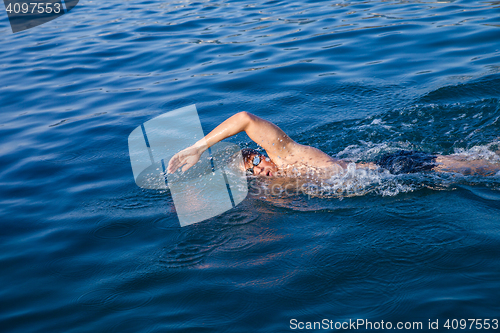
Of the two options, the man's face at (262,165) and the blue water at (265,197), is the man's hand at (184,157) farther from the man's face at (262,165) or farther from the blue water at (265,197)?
the man's face at (262,165)

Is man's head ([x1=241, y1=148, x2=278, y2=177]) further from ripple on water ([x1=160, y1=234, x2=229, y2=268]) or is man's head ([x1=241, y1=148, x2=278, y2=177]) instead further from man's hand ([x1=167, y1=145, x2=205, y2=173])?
ripple on water ([x1=160, y1=234, x2=229, y2=268])

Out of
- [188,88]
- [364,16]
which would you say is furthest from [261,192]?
[364,16]

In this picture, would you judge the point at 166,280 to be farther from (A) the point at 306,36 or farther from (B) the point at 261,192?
(A) the point at 306,36

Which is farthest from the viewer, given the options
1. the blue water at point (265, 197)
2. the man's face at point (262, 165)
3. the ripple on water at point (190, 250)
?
the man's face at point (262, 165)

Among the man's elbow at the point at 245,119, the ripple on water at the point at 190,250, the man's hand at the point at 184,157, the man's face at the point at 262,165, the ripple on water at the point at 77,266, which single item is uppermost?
the man's elbow at the point at 245,119

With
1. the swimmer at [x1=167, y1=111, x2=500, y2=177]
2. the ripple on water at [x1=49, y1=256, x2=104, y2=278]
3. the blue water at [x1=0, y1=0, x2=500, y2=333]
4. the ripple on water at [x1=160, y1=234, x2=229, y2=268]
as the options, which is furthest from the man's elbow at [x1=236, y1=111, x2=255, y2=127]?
the ripple on water at [x1=49, y1=256, x2=104, y2=278]

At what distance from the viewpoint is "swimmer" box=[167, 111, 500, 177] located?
429 centimetres

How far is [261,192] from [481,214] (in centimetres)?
206

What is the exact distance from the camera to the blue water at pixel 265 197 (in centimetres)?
320

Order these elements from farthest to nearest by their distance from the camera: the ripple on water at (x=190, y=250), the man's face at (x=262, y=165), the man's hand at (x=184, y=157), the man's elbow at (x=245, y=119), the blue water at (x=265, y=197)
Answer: the man's face at (x=262, y=165) → the man's hand at (x=184, y=157) → the man's elbow at (x=245, y=119) → the ripple on water at (x=190, y=250) → the blue water at (x=265, y=197)

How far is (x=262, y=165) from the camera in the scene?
471 centimetres

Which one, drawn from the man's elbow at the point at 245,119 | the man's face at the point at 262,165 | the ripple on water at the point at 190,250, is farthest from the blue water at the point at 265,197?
the man's elbow at the point at 245,119

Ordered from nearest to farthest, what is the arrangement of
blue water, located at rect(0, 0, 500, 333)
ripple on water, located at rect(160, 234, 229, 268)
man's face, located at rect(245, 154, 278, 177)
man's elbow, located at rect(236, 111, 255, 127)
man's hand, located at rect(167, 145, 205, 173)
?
1. blue water, located at rect(0, 0, 500, 333)
2. ripple on water, located at rect(160, 234, 229, 268)
3. man's elbow, located at rect(236, 111, 255, 127)
4. man's hand, located at rect(167, 145, 205, 173)
5. man's face, located at rect(245, 154, 278, 177)

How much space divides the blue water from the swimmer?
0.19 m
